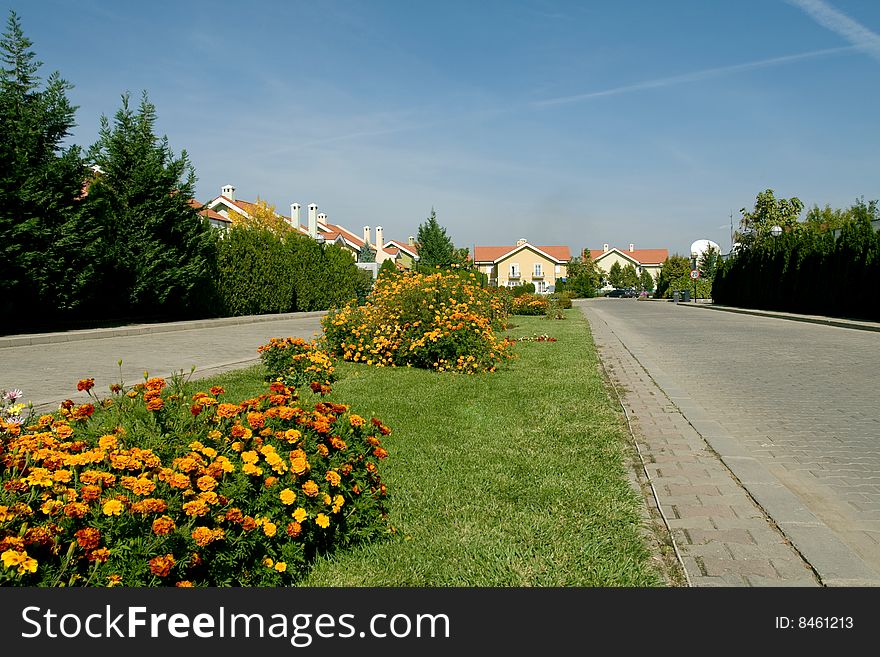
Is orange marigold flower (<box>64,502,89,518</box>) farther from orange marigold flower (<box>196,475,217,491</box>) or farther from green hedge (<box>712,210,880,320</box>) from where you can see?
green hedge (<box>712,210,880,320</box>)

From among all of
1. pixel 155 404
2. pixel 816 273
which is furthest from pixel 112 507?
pixel 816 273

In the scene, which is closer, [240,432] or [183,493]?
[183,493]

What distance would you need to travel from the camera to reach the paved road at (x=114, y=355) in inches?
360

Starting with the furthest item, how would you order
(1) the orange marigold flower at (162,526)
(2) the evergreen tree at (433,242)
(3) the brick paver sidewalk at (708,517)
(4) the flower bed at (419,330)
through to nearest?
(2) the evergreen tree at (433,242)
(4) the flower bed at (419,330)
(3) the brick paver sidewalk at (708,517)
(1) the orange marigold flower at (162,526)

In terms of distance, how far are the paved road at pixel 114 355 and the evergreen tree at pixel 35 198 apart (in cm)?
152

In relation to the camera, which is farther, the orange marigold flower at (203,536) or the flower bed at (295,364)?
the flower bed at (295,364)

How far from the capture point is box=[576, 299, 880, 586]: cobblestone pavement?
3312 mm

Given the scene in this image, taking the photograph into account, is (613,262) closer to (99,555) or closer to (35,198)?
(35,198)

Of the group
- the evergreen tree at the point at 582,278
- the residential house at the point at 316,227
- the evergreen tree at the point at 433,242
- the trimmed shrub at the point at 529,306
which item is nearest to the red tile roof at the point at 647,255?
the evergreen tree at the point at 582,278

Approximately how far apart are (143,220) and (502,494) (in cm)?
1955

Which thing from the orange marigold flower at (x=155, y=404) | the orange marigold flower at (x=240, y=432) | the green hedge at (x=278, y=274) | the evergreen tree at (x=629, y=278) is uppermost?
the evergreen tree at (x=629, y=278)

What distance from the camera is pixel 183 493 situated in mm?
2803

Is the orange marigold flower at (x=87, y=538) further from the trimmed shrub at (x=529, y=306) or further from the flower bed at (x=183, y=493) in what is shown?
A: the trimmed shrub at (x=529, y=306)

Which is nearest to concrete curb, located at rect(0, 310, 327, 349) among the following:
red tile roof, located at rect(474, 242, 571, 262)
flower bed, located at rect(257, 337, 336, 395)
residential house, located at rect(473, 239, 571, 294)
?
flower bed, located at rect(257, 337, 336, 395)
